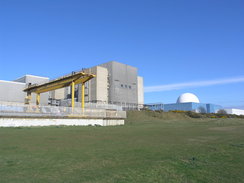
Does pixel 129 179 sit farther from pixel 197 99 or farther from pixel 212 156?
pixel 197 99

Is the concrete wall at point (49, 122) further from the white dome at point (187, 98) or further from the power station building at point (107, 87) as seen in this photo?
the white dome at point (187, 98)

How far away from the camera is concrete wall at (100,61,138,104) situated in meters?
54.4

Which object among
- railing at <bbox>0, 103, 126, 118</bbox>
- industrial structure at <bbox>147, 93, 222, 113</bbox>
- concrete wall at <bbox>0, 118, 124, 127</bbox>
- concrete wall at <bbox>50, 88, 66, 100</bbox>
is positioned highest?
concrete wall at <bbox>50, 88, 66, 100</bbox>

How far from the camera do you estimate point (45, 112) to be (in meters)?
20.8

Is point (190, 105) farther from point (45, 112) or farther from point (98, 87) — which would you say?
point (45, 112)

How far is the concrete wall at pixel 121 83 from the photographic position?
54.4 meters

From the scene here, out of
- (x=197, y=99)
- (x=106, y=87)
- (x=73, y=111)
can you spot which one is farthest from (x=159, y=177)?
(x=197, y=99)

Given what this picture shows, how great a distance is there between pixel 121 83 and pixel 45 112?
3709 centimetres

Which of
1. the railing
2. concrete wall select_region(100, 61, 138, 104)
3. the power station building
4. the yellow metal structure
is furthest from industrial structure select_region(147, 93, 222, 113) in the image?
the yellow metal structure

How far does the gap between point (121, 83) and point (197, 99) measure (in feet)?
171

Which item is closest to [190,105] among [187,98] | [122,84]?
[187,98]

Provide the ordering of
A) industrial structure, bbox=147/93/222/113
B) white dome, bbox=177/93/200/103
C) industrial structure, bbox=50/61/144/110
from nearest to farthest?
industrial structure, bbox=50/61/144/110, industrial structure, bbox=147/93/222/113, white dome, bbox=177/93/200/103

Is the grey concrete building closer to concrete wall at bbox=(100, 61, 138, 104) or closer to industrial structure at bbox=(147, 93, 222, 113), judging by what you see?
concrete wall at bbox=(100, 61, 138, 104)

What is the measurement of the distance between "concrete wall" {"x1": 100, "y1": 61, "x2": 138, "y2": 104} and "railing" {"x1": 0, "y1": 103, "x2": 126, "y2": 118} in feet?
89.9
